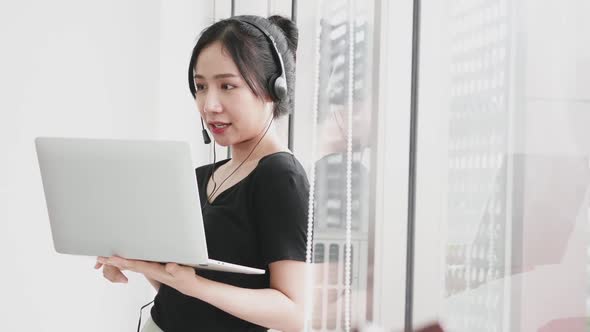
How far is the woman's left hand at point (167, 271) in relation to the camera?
0.96 meters

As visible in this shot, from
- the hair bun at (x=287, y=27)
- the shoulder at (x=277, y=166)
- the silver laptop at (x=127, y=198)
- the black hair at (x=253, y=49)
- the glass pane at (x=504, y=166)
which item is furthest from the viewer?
the hair bun at (x=287, y=27)

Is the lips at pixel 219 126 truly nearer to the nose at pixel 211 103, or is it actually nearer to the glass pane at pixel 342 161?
the nose at pixel 211 103

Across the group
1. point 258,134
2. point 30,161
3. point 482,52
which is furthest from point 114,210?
point 30,161

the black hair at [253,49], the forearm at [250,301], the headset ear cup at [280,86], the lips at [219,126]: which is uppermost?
the black hair at [253,49]

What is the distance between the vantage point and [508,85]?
0.67 m

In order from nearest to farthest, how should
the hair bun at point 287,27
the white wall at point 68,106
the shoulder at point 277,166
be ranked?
the shoulder at point 277,166, the hair bun at point 287,27, the white wall at point 68,106

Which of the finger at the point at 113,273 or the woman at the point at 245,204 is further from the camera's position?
the finger at the point at 113,273

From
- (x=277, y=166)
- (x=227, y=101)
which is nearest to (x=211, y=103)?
(x=227, y=101)

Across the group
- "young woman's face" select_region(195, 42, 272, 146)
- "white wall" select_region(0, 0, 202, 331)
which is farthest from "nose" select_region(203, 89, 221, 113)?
"white wall" select_region(0, 0, 202, 331)

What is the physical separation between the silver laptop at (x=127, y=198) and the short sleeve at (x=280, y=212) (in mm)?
63

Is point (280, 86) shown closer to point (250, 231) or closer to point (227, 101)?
point (227, 101)

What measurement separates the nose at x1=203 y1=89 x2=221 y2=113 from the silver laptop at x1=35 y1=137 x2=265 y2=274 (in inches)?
8.7

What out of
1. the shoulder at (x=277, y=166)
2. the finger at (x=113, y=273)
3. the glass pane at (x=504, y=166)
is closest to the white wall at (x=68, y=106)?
the finger at (x=113, y=273)

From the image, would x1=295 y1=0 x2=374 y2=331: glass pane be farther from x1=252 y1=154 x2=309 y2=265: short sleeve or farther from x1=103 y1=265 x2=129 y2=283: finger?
x1=103 y1=265 x2=129 y2=283: finger
